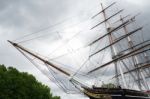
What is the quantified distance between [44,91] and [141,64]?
33458mm

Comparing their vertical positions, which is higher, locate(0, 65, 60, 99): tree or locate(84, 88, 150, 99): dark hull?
locate(0, 65, 60, 99): tree

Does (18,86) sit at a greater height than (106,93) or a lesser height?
greater

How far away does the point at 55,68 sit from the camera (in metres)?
51.1

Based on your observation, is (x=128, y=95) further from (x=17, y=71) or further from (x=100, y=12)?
(x=100, y=12)

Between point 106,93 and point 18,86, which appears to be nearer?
point 106,93

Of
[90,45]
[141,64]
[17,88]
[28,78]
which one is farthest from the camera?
[141,64]

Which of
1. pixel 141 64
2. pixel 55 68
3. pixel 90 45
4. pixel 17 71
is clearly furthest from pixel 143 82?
pixel 55 68

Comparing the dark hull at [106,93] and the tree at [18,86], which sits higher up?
the tree at [18,86]

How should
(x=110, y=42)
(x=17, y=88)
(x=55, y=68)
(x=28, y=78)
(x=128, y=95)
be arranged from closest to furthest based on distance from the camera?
(x=55, y=68) → (x=128, y=95) → (x=17, y=88) → (x=28, y=78) → (x=110, y=42)

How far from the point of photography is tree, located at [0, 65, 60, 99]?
62344 millimetres

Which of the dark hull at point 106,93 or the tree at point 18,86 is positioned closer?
the dark hull at point 106,93

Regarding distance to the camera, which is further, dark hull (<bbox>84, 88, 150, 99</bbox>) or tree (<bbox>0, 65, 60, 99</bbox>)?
tree (<bbox>0, 65, 60, 99</bbox>)

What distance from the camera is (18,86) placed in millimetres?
64188

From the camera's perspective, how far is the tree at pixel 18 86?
62344mm
